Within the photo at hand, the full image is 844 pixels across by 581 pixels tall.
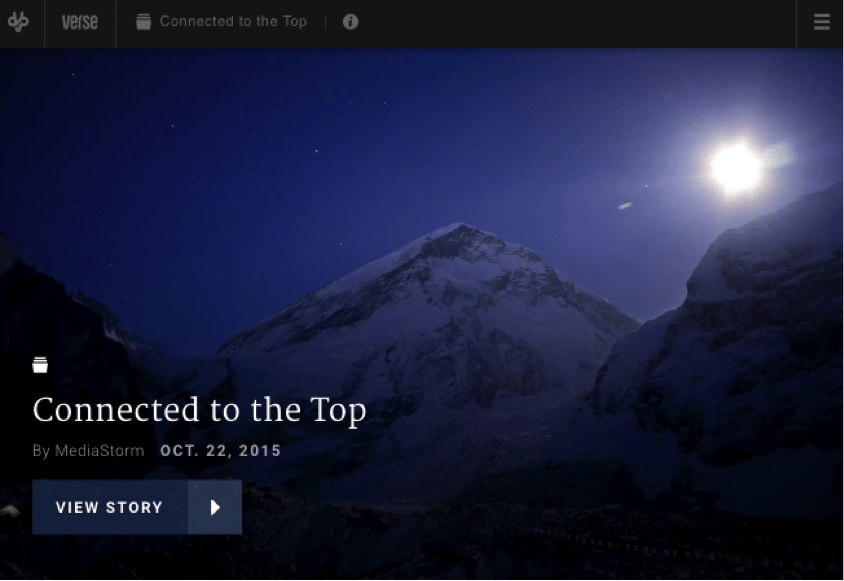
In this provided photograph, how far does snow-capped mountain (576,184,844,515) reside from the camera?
12.4 meters

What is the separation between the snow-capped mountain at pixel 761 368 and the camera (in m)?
12.4

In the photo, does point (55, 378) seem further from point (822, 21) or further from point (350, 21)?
point (822, 21)

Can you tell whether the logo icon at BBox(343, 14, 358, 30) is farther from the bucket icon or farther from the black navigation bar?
the bucket icon

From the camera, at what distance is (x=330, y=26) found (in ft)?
20.0

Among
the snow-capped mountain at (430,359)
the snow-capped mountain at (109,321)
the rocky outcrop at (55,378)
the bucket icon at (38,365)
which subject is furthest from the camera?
the snow-capped mountain at (430,359)

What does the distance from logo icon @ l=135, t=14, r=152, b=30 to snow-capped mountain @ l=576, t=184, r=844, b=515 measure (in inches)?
465

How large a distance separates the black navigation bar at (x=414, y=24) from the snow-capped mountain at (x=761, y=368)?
5.43 metres

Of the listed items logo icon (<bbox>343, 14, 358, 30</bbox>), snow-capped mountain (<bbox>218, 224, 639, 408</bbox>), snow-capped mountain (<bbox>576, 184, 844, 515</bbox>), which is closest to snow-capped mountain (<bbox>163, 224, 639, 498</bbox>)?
snow-capped mountain (<bbox>218, 224, 639, 408</bbox>)

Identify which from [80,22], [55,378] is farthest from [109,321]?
[80,22]

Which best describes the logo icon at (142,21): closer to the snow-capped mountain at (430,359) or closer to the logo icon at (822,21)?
the logo icon at (822,21)

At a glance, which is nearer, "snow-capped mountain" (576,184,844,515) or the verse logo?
the verse logo

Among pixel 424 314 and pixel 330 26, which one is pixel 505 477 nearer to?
pixel 424 314

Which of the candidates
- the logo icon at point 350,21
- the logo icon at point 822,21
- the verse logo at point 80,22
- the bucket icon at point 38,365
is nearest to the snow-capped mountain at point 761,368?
the logo icon at point 822,21

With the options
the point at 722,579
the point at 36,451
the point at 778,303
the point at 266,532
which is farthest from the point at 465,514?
the point at 778,303
